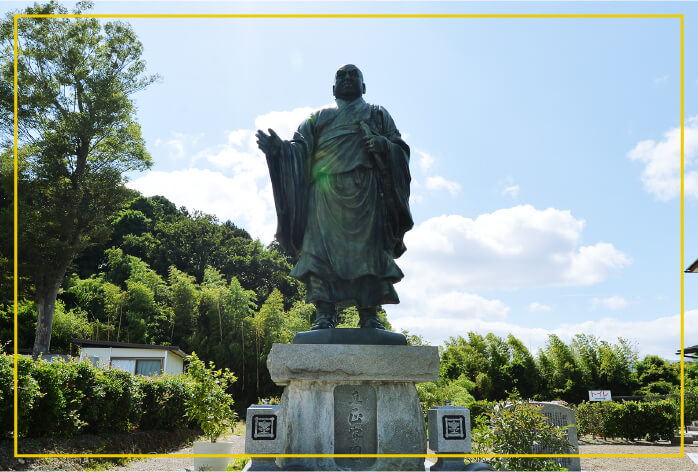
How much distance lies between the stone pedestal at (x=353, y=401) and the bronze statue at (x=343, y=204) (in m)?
0.57

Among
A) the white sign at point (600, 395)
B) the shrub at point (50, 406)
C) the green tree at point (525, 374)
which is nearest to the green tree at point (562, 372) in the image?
the green tree at point (525, 374)

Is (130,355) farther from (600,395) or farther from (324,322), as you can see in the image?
(600,395)

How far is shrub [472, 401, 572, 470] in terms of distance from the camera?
566 cm

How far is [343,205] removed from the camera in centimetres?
491

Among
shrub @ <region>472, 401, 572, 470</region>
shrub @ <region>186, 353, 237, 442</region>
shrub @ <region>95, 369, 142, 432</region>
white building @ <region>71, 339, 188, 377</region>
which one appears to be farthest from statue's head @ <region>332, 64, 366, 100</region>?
white building @ <region>71, 339, 188, 377</region>

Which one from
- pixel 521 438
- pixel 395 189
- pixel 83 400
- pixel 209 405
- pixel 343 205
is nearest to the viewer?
pixel 343 205

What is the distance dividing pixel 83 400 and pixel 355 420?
8.24m

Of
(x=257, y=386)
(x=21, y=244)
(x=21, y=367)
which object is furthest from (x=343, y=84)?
(x=257, y=386)

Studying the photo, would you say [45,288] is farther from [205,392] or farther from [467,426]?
[467,426]

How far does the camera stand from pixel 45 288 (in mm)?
17438

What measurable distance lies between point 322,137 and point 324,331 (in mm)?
1894

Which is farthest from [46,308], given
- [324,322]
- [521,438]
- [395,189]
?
[521,438]

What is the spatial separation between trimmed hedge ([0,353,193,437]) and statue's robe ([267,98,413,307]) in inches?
220

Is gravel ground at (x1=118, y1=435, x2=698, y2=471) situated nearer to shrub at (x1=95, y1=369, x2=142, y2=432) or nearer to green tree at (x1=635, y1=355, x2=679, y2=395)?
shrub at (x1=95, y1=369, x2=142, y2=432)
